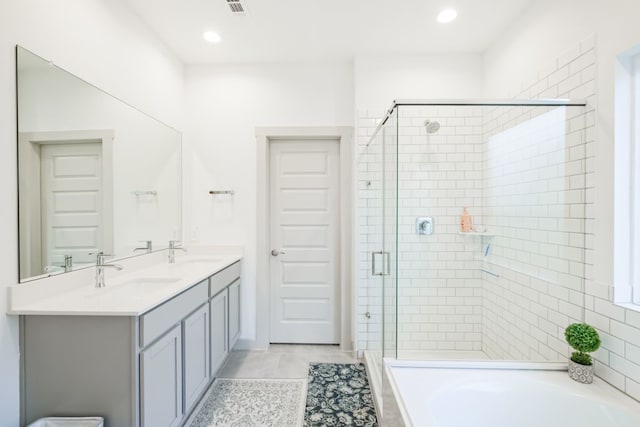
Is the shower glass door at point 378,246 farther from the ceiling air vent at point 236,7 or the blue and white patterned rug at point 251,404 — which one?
the ceiling air vent at point 236,7

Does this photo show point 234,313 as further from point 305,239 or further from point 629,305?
point 629,305

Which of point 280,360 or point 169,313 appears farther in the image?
point 280,360

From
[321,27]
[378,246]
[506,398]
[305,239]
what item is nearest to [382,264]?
[378,246]

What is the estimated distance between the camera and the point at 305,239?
316 cm

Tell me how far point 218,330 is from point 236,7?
240 cm

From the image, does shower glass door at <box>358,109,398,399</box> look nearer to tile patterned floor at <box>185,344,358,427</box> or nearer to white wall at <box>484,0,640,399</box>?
tile patterned floor at <box>185,344,358,427</box>

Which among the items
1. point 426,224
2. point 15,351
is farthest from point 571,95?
point 15,351

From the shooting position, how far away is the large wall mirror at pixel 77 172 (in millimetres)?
1458

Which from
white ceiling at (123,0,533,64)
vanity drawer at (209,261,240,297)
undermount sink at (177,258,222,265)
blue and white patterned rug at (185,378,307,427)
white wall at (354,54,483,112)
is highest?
white ceiling at (123,0,533,64)

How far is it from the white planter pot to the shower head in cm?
177

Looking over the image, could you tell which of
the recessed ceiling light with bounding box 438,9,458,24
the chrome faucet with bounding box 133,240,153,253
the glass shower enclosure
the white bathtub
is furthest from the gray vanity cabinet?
the recessed ceiling light with bounding box 438,9,458,24

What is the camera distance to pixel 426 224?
2.58 m

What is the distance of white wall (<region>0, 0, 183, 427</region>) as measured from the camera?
4.41 ft

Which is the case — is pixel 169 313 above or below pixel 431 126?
below
